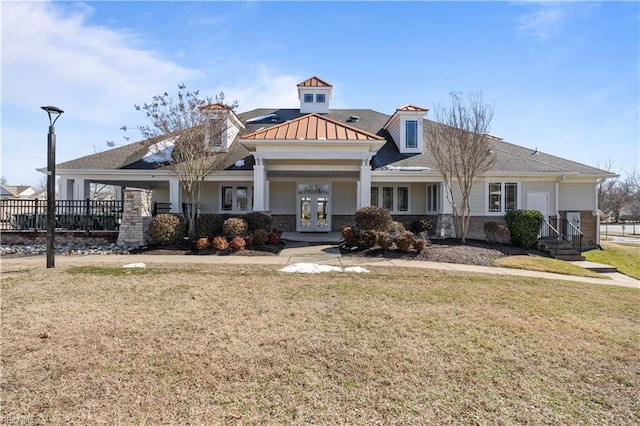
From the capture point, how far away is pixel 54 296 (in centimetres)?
647

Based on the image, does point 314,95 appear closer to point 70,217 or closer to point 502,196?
point 502,196

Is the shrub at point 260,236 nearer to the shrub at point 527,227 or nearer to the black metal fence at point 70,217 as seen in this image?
the black metal fence at point 70,217

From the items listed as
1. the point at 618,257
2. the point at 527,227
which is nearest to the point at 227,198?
the point at 527,227

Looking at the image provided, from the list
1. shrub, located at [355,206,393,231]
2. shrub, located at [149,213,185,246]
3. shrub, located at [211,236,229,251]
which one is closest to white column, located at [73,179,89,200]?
shrub, located at [149,213,185,246]

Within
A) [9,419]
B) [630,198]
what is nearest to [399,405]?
[9,419]

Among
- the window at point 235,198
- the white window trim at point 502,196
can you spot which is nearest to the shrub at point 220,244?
the window at point 235,198

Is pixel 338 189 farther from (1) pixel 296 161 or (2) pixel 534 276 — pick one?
(2) pixel 534 276

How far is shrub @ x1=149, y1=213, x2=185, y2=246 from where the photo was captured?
1287 cm

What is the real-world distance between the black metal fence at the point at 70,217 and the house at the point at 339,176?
242cm

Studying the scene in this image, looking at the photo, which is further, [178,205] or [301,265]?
[178,205]

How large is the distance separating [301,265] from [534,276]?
6.59 meters

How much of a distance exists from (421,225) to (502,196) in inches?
168

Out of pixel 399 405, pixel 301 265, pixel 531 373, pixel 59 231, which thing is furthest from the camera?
pixel 59 231

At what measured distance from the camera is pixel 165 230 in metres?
12.9
